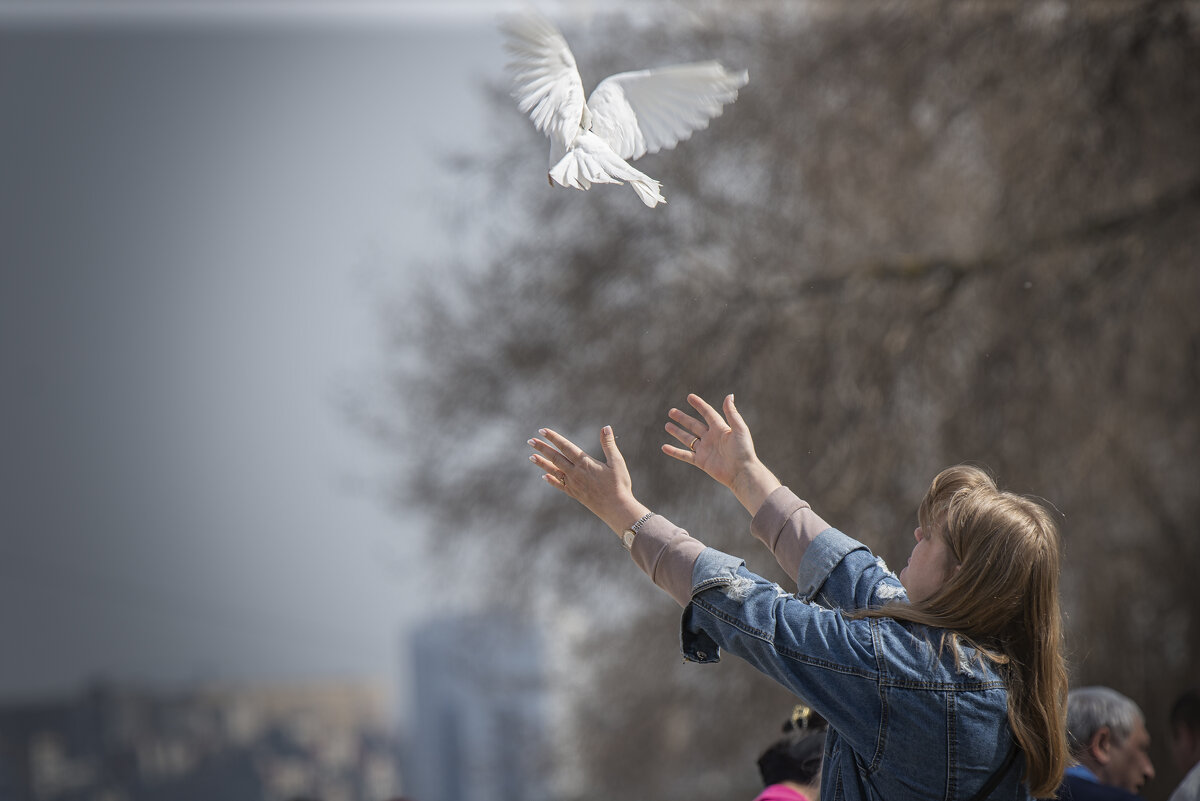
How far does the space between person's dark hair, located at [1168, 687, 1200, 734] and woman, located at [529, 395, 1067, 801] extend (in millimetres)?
1710

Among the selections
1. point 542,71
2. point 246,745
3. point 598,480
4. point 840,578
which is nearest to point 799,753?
point 840,578

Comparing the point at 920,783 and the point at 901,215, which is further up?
the point at 901,215

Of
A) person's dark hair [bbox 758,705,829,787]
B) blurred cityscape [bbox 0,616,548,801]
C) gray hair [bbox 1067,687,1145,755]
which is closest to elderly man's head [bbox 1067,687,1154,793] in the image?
gray hair [bbox 1067,687,1145,755]

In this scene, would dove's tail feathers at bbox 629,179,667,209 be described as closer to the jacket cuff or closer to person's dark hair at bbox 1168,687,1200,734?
the jacket cuff

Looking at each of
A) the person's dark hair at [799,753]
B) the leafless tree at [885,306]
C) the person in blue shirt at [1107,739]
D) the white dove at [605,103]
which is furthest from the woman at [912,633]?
the leafless tree at [885,306]

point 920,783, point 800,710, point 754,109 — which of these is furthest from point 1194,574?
point 920,783

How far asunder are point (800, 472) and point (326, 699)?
16.4 meters

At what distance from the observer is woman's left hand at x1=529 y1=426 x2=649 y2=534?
1.61m

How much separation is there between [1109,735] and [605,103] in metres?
1.88

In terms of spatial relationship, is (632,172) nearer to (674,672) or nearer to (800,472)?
Result: (800,472)

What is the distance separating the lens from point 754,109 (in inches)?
294

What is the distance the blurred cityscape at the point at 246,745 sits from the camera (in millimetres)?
14680

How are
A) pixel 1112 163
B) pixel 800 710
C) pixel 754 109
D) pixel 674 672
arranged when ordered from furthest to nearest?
1. pixel 674 672
2. pixel 754 109
3. pixel 1112 163
4. pixel 800 710

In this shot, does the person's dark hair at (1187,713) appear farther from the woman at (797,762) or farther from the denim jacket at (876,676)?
the denim jacket at (876,676)
